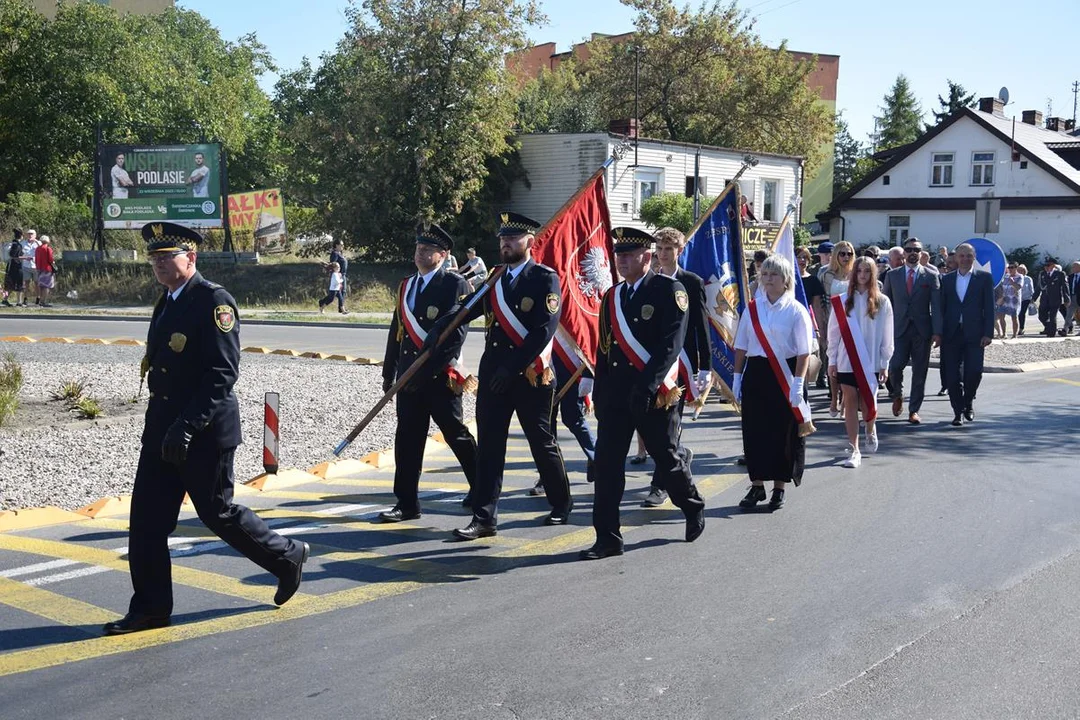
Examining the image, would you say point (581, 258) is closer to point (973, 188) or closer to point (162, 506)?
point (162, 506)

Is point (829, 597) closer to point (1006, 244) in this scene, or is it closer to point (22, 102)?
point (22, 102)

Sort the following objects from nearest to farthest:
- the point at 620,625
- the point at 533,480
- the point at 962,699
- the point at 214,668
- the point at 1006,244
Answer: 1. the point at 962,699
2. the point at 214,668
3. the point at 620,625
4. the point at 533,480
5. the point at 1006,244

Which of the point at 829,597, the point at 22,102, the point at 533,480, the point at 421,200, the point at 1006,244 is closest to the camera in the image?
the point at 829,597

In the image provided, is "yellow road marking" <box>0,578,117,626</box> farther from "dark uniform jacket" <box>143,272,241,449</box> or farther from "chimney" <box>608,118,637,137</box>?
"chimney" <box>608,118,637,137</box>

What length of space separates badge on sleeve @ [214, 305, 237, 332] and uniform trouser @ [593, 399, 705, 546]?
2.42 m

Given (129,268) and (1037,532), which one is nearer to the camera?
(1037,532)

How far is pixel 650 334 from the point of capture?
6801 mm

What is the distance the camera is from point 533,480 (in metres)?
9.52

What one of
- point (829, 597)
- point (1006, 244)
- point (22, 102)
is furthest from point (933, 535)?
point (1006, 244)

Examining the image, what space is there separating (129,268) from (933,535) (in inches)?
1204

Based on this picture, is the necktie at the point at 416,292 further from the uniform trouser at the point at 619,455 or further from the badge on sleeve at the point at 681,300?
the badge on sleeve at the point at 681,300

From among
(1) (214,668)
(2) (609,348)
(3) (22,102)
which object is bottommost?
(1) (214,668)

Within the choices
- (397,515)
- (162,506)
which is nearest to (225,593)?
(162,506)

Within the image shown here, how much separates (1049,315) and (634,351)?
22771 millimetres
